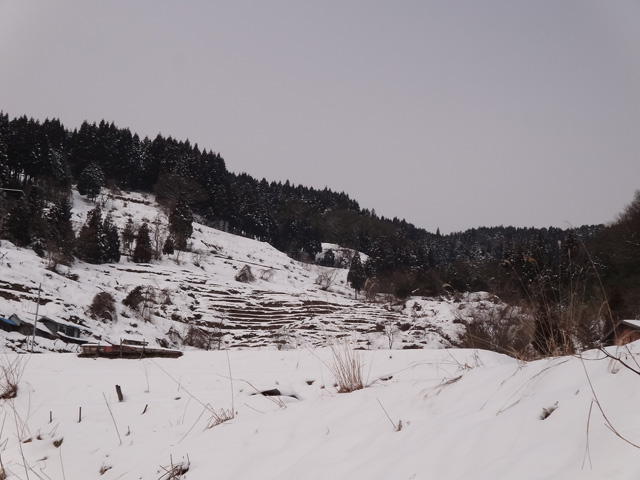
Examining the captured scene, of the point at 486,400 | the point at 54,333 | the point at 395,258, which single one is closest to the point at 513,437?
the point at 486,400

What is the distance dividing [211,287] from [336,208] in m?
63.3

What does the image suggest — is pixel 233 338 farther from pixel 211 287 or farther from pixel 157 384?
pixel 157 384

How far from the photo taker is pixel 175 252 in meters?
41.6

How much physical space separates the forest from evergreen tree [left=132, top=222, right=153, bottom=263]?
0.09m

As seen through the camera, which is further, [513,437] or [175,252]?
[175,252]

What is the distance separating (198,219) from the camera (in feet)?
198

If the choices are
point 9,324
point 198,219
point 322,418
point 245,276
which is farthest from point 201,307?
point 198,219

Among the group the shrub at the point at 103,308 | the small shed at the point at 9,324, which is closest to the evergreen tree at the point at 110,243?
the shrub at the point at 103,308

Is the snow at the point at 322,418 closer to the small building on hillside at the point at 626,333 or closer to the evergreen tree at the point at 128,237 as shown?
the small building on hillside at the point at 626,333

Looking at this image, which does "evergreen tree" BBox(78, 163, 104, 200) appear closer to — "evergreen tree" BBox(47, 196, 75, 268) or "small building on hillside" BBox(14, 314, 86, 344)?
"evergreen tree" BBox(47, 196, 75, 268)

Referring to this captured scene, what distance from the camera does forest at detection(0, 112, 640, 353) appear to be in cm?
2549

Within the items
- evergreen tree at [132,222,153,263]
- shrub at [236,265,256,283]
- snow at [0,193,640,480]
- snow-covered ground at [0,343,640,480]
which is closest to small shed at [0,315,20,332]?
snow at [0,193,640,480]

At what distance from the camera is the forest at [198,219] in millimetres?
25489

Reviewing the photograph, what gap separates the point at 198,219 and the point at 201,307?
34945 mm
